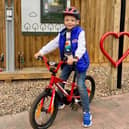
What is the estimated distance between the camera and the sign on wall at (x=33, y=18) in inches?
259

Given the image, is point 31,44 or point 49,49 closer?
point 49,49

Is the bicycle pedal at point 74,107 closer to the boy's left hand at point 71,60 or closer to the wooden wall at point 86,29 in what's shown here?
the boy's left hand at point 71,60

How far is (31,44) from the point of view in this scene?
22.6 feet

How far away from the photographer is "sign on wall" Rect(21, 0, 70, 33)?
6590 mm

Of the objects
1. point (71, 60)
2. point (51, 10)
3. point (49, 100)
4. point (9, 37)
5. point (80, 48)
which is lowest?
point (49, 100)

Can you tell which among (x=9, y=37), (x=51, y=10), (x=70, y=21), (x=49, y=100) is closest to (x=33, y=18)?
(x=51, y=10)

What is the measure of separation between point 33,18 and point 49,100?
3.01 metres

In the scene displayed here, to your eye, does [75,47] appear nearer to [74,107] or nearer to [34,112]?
[34,112]

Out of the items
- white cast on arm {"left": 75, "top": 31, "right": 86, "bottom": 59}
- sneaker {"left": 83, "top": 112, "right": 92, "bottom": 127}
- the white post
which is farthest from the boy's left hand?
the white post

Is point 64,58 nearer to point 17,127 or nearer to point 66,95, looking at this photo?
point 66,95

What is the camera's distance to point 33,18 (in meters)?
6.64

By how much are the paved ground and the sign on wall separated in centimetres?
240

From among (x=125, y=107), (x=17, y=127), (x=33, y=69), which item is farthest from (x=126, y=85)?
(x=17, y=127)

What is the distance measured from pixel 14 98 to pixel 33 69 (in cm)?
148
